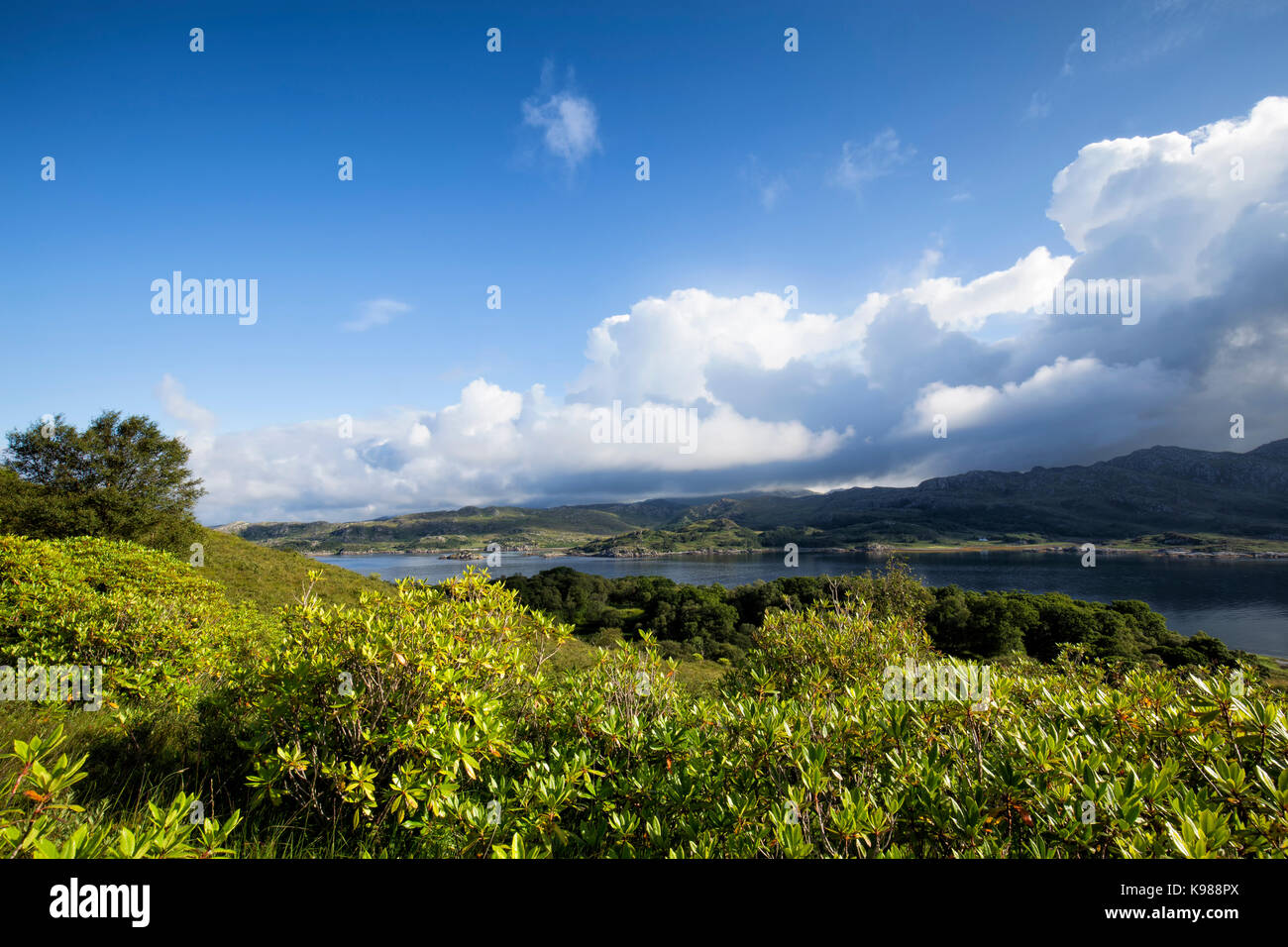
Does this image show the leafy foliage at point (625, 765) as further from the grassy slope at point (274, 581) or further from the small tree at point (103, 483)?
the small tree at point (103, 483)

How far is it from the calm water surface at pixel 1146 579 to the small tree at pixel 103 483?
16.5 metres

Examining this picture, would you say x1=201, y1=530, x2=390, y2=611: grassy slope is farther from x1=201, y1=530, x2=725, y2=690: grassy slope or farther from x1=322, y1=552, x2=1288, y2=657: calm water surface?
x1=322, y1=552, x2=1288, y2=657: calm water surface

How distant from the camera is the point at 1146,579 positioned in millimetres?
96688

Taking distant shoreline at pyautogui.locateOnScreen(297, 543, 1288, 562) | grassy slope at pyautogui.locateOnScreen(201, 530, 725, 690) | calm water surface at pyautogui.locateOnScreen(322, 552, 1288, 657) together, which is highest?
grassy slope at pyautogui.locateOnScreen(201, 530, 725, 690)

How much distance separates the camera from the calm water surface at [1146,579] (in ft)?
201

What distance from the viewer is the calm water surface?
61.2 m

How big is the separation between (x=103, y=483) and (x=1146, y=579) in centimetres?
15023

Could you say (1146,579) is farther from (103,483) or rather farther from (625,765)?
(103,483)

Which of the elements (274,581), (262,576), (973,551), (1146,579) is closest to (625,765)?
(274,581)

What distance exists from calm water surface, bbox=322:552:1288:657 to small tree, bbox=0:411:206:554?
16492 millimetres

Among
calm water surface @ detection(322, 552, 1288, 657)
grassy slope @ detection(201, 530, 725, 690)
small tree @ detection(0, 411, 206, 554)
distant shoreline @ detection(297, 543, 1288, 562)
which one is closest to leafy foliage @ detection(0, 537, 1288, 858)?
grassy slope @ detection(201, 530, 725, 690)

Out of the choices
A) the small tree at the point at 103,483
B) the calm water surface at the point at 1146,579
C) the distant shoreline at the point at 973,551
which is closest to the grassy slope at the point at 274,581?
the small tree at the point at 103,483
